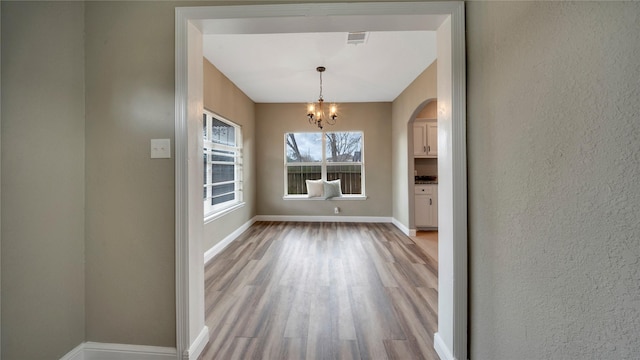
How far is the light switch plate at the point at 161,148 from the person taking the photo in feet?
4.81

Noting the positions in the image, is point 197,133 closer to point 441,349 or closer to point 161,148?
point 161,148

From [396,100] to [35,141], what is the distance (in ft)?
16.3

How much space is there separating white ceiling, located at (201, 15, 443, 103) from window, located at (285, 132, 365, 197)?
117cm

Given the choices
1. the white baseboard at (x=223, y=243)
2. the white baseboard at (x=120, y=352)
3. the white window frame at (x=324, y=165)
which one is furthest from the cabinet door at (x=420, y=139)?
the white baseboard at (x=120, y=352)

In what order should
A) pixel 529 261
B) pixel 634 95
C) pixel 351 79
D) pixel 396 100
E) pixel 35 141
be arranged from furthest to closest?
pixel 396 100 < pixel 351 79 < pixel 35 141 < pixel 529 261 < pixel 634 95

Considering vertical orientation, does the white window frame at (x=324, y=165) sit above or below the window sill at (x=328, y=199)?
above

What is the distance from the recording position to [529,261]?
983mm

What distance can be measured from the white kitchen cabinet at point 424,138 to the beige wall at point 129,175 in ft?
14.2

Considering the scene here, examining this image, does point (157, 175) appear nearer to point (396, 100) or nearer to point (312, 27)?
point (312, 27)

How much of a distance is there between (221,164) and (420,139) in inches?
144

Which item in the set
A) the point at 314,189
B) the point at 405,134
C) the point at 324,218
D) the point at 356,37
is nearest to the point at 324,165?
the point at 314,189

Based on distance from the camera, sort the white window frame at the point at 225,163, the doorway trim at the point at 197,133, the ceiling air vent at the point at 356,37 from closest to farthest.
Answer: the doorway trim at the point at 197,133 → the ceiling air vent at the point at 356,37 → the white window frame at the point at 225,163

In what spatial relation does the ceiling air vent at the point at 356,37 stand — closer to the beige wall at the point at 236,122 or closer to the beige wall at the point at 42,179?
the beige wall at the point at 236,122

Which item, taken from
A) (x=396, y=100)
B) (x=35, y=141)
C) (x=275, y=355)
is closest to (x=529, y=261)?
(x=275, y=355)
